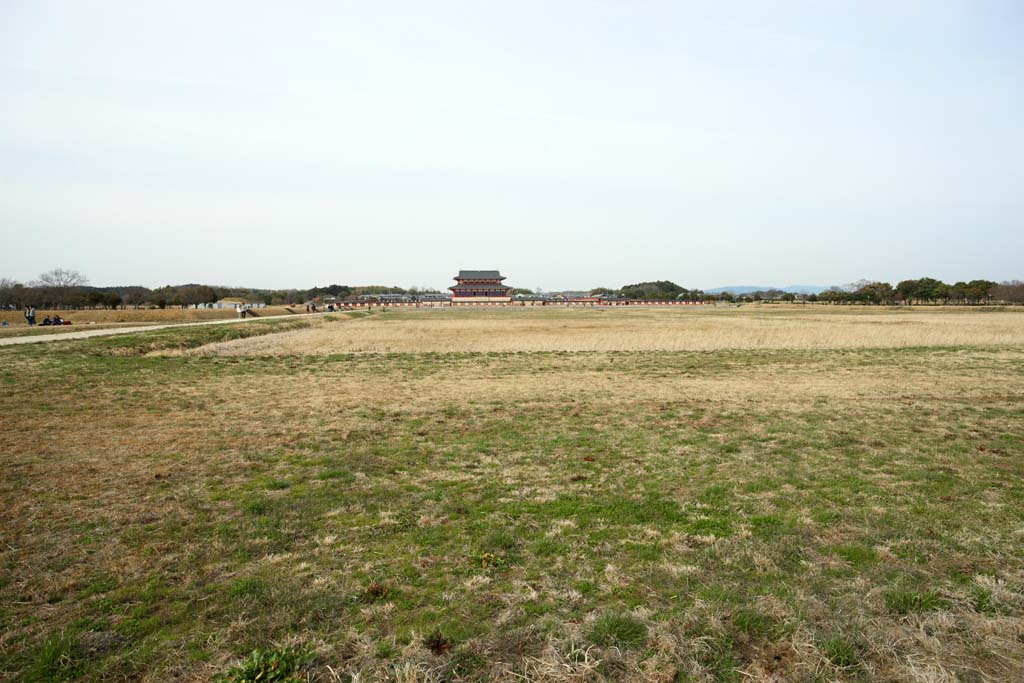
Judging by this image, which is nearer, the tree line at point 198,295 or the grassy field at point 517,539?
the grassy field at point 517,539

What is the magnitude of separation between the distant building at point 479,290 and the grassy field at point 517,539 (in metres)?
121

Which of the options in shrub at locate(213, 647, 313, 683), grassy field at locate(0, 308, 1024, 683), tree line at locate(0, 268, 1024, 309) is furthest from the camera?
tree line at locate(0, 268, 1024, 309)

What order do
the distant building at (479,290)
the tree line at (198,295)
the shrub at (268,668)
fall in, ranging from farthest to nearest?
the distant building at (479,290) < the tree line at (198,295) < the shrub at (268,668)

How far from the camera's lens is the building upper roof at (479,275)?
135875 mm

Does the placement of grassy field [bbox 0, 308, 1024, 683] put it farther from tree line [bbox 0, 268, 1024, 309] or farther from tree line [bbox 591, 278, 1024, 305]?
tree line [bbox 591, 278, 1024, 305]

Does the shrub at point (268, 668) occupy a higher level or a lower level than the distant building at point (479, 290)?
lower

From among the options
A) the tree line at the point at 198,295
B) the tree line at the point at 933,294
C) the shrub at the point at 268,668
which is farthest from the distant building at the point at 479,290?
the shrub at the point at 268,668

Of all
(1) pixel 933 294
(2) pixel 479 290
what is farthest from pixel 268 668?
(1) pixel 933 294

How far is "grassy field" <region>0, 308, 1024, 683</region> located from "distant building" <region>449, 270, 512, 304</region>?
12100 centimetres

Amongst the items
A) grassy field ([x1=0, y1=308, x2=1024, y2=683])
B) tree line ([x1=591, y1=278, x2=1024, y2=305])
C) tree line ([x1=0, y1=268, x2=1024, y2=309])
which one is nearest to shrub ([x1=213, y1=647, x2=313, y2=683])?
grassy field ([x1=0, y1=308, x2=1024, y2=683])

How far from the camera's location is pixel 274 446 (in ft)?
32.8

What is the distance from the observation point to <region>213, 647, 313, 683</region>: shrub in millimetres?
3627

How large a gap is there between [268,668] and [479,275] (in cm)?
13558

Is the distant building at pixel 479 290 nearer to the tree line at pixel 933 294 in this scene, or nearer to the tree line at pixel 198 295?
the tree line at pixel 198 295
